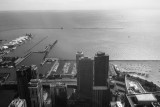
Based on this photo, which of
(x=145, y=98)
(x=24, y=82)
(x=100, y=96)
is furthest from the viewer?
(x=24, y=82)

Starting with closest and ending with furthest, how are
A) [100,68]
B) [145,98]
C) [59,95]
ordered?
[145,98] < [59,95] < [100,68]

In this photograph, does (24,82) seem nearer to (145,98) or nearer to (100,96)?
(100,96)

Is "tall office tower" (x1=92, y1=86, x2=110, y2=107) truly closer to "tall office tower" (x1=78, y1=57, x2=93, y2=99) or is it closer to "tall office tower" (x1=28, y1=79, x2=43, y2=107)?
"tall office tower" (x1=78, y1=57, x2=93, y2=99)

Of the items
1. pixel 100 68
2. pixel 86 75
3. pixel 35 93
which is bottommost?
pixel 35 93

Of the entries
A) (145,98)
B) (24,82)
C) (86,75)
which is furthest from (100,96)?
(24,82)

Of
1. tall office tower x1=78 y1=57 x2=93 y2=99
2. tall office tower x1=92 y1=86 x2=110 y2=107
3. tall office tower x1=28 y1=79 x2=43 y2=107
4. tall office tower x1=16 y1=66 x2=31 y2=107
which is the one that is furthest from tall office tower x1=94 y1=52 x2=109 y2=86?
tall office tower x1=16 y1=66 x2=31 y2=107

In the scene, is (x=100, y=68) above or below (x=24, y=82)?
above

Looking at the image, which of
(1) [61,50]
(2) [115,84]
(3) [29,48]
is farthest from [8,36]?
(2) [115,84]
